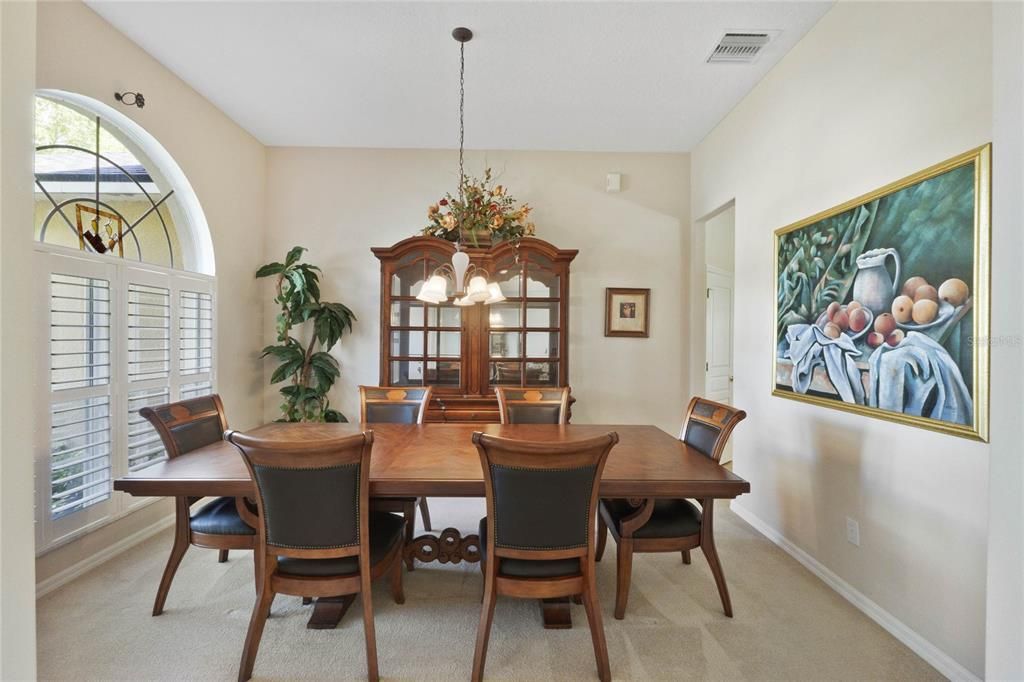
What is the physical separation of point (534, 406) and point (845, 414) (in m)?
1.63

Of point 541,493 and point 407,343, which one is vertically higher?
point 407,343

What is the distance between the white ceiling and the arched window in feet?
1.59

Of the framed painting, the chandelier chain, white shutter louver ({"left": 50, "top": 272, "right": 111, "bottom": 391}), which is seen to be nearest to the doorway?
the framed painting

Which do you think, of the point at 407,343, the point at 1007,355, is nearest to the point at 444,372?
the point at 407,343

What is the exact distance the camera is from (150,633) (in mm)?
1872

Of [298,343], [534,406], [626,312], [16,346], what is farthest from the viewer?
[626,312]

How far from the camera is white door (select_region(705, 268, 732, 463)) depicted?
4184 millimetres

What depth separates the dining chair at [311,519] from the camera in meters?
1.47

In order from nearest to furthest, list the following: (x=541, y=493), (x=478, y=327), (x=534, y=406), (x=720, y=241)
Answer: (x=541, y=493) < (x=534, y=406) < (x=478, y=327) < (x=720, y=241)

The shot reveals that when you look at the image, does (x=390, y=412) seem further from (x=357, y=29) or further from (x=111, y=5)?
(x=111, y=5)

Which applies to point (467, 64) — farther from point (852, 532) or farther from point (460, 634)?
point (852, 532)

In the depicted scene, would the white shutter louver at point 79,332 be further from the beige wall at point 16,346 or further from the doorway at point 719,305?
the doorway at point 719,305

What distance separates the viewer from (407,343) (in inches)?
144

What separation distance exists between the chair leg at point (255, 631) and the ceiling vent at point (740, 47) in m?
3.45
